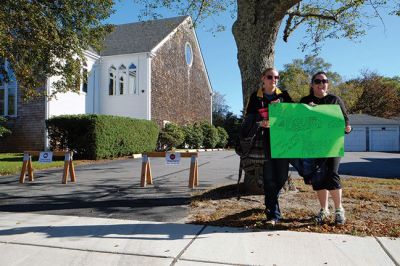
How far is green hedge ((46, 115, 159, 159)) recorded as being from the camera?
53.9 ft

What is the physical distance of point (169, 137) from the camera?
78.1ft

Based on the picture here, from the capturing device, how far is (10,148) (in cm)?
2103

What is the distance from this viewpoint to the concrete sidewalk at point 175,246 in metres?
3.58

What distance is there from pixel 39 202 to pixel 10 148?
16.5 m

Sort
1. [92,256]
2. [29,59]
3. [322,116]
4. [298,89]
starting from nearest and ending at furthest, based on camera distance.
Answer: [92,256] → [322,116] → [29,59] → [298,89]

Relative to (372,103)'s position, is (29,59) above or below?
below

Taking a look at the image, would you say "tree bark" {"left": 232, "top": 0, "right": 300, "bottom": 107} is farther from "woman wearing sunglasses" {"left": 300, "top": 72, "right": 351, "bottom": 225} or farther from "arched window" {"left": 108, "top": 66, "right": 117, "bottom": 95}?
"arched window" {"left": 108, "top": 66, "right": 117, "bottom": 95}

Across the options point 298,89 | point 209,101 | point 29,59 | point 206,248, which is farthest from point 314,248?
point 298,89

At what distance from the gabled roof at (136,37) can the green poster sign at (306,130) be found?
2018 cm

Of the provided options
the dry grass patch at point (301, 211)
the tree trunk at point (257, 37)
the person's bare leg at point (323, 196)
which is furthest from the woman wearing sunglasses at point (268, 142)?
the tree trunk at point (257, 37)

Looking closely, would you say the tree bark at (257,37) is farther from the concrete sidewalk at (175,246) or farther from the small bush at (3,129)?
the small bush at (3,129)

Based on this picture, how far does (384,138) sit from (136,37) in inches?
1046

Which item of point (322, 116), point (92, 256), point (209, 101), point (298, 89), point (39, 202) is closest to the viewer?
point (92, 256)

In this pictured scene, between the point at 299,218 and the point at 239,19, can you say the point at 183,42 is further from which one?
the point at 299,218
